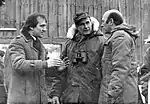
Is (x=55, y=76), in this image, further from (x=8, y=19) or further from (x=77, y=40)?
(x=8, y=19)

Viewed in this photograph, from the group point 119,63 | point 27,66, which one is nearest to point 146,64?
point 119,63

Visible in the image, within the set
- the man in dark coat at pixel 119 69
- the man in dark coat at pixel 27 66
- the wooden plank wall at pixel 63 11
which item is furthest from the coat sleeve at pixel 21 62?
the wooden plank wall at pixel 63 11

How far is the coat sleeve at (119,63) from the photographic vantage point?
22.5 feet

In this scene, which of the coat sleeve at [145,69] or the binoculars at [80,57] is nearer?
the binoculars at [80,57]

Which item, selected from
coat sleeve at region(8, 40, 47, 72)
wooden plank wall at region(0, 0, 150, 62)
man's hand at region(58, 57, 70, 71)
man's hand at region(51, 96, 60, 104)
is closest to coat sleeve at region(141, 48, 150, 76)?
man's hand at region(58, 57, 70, 71)

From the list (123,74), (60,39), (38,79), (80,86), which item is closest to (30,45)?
(38,79)

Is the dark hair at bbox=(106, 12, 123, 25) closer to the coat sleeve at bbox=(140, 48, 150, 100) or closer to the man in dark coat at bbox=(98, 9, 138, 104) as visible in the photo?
the man in dark coat at bbox=(98, 9, 138, 104)

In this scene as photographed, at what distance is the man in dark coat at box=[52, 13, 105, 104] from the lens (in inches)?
307

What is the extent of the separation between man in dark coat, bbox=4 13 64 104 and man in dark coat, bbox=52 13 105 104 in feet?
1.57

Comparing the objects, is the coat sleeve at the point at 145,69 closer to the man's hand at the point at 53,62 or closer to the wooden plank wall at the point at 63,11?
the man's hand at the point at 53,62

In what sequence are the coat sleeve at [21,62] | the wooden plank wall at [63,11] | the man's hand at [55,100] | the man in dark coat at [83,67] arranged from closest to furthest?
the coat sleeve at [21,62], the man in dark coat at [83,67], the man's hand at [55,100], the wooden plank wall at [63,11]

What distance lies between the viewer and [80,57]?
7.86 metres

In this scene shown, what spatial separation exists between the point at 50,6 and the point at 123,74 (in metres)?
9.73

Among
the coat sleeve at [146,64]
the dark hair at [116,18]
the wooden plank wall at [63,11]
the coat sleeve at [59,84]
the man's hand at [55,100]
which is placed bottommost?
the man's hand at [55,100]
